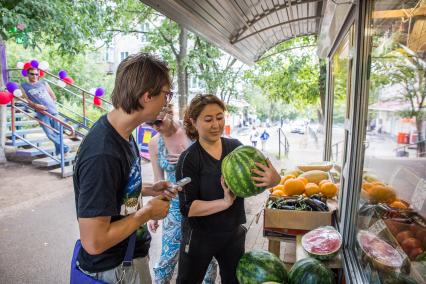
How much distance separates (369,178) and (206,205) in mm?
1283

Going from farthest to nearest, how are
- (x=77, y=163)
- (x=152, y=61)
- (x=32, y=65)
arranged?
1. (x=32, y=65)
2. (x=152, y=61)
3. (x=77, y=163)

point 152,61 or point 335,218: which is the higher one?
point 152,61

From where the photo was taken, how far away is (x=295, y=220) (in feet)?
11.1

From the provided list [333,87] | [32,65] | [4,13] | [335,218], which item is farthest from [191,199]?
[32,65]

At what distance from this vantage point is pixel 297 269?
2453 millimetres

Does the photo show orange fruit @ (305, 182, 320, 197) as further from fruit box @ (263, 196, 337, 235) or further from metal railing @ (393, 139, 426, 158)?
metal railing @ (393, 139, 426, 158)

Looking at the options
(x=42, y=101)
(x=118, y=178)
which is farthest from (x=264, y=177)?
(x=42, y=101)

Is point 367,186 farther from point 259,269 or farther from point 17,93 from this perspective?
point 17,93

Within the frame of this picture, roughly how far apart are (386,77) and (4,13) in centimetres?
637

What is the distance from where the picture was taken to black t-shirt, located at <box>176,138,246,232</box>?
7.69 feet

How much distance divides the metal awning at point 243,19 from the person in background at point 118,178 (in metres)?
1.10

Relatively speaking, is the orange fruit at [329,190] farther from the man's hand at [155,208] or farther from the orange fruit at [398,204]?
the man's hand at [155,208]

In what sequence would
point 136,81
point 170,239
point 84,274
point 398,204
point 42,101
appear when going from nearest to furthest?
point 136,81
point 84,274
point 398,204
point 170,239
point 42,101

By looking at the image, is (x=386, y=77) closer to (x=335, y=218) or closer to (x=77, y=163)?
(x=335, y=218)
